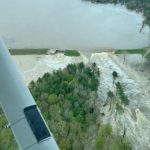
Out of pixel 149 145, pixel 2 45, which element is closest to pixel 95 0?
pixel 149 145

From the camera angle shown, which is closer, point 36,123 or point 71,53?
point 36,123

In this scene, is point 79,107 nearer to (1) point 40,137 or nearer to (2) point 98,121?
(2) point 98,121

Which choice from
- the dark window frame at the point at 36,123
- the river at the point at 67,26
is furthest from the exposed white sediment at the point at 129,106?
the dark window frame at the point at 36,123

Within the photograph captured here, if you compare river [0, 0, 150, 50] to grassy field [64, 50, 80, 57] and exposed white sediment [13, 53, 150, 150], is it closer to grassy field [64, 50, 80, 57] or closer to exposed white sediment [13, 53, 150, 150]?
grassy field [64, 50, 80, 57]

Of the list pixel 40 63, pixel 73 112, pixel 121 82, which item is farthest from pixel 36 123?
pixel 40 63

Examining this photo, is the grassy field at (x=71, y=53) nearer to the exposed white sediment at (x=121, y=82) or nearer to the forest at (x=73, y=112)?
the exposed white sediment at (x=121, y=82)

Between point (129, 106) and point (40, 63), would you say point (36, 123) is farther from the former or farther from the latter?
point (40, 63)

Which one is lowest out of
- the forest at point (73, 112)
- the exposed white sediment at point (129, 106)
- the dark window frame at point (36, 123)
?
the exposed white sediment at point (129, 106)

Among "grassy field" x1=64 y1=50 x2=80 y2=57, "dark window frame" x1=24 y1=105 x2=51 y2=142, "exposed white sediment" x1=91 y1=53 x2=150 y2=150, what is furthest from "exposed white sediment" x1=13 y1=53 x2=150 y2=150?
"dark window frame" x1=24 y1=105 x2=51 y2=142

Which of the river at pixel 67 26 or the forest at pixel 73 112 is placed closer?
the forest at pixel 73 112
